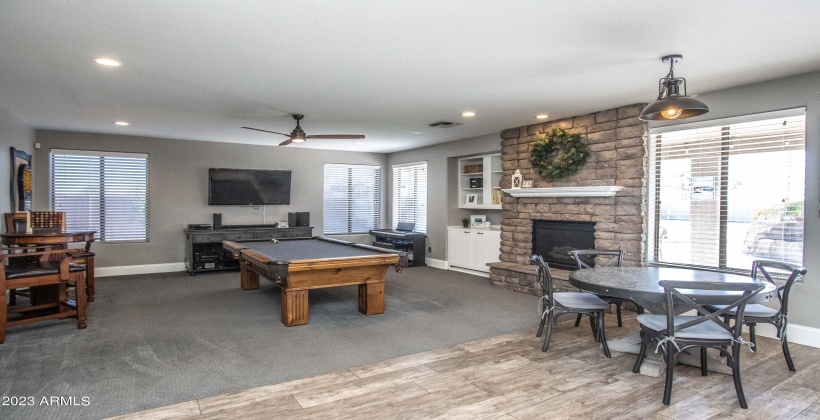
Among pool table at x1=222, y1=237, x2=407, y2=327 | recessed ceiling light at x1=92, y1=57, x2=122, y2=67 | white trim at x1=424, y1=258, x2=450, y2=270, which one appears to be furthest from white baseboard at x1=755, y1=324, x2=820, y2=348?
recessed ceiling light at x1=92, y1=57, x2=122, y2=67

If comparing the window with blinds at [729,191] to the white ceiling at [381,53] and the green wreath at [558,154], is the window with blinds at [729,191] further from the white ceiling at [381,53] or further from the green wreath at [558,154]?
the green wreath at [558,154]

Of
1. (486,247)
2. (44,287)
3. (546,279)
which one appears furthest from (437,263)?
(44,287)

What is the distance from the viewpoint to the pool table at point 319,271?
4164mm

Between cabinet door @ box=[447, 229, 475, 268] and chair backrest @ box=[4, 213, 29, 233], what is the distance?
592 cm

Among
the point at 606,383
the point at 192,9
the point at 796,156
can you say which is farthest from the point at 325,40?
the point at 796,156

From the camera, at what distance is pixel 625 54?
3326 millimetres

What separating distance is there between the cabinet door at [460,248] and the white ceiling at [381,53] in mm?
2877

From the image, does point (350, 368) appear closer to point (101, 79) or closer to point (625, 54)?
point (625, 54)

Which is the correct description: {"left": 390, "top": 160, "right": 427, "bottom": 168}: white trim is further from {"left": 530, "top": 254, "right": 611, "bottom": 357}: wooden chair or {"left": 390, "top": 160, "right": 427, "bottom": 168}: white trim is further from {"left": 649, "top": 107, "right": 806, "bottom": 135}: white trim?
{"left": 530, "top": 254, "right": 611, "bottom": 357}: wooden chair

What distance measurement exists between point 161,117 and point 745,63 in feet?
20.4

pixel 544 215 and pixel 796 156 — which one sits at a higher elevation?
pixel 796 156

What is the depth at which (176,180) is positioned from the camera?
7.72 meters

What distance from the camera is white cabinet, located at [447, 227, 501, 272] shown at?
7.26 meters

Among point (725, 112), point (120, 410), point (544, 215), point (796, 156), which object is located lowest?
point (120, 410)
